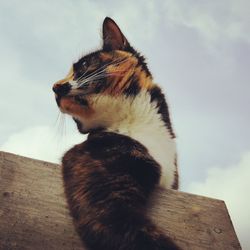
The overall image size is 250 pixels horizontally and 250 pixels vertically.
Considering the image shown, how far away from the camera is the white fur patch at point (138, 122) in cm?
152

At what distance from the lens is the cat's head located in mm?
1616

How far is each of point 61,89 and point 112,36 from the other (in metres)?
0.53

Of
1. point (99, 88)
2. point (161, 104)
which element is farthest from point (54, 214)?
point (161, 104)

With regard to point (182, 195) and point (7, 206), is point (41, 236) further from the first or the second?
point (182, 195)

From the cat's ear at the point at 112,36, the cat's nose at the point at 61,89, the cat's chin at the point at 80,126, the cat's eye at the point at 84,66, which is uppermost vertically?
the cat's ear at the point at 112,36

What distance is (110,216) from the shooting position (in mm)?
1055

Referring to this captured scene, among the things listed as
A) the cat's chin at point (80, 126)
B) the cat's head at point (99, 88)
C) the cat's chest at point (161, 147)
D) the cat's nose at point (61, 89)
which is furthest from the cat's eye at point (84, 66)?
the cat's chest at point (161, 147)

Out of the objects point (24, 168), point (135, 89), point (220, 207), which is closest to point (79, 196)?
point (24, 168)

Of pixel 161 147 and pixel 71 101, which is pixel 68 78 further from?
pixel 161 147

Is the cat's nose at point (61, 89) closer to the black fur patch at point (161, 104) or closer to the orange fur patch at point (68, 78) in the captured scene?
the orange fur patch at point (68, 78)

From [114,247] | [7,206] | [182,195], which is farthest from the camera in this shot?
[182,195]

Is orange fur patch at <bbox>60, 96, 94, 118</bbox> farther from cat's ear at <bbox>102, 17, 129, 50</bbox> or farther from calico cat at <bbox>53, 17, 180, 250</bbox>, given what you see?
cat's ear at <bbox>102, 17, 129, 50</bbox>

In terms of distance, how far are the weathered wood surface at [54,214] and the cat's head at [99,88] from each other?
1.19 feet

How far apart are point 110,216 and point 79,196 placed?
15 cm
